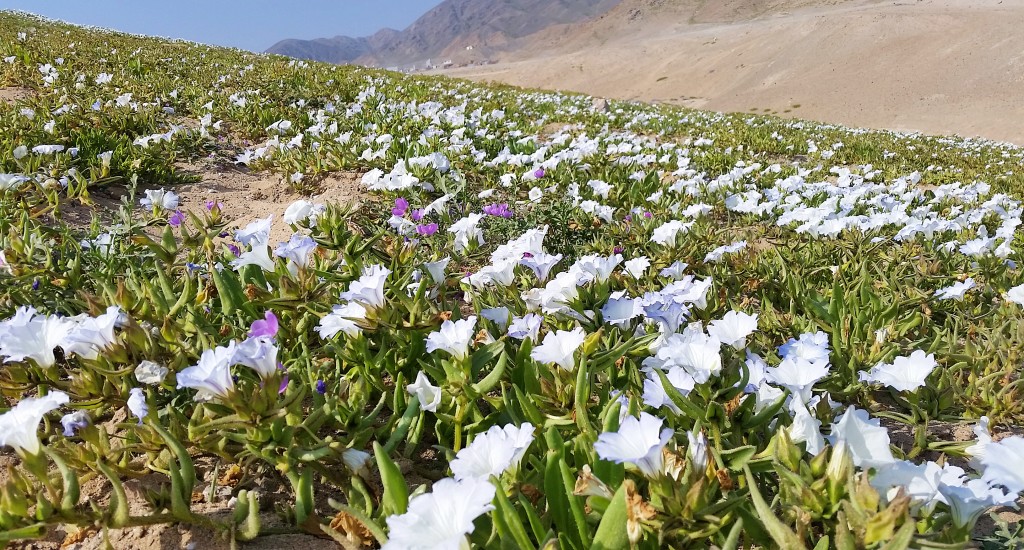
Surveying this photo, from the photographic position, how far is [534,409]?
174cm

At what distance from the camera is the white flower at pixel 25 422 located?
1320 millimetres

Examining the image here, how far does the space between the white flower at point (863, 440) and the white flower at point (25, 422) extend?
6.06ft

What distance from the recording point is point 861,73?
33750 millimetres

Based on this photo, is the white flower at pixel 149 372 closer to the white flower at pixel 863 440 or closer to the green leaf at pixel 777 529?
the green leaf at pixel 777 529

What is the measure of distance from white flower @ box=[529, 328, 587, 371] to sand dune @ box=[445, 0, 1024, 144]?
83.6 feet

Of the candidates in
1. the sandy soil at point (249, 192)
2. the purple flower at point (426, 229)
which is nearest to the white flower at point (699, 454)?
the purple flower at point (426, 229)

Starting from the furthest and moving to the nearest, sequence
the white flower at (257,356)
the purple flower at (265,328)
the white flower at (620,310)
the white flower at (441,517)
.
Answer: the white flower at (620,310) < the purple flower at (265,328) < the white flower at (257,356) < the white flower at (441,517)

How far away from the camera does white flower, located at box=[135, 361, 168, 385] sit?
5.62 feet

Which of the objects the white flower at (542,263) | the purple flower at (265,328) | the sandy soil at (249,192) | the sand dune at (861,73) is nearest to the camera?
the purple flower at (265,328)

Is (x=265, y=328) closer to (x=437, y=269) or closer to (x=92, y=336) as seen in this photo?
(x=92, y=336)

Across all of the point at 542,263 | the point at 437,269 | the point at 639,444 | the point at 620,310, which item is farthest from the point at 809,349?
the point at 437,269

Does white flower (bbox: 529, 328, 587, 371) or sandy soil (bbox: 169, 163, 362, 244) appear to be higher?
sandy soil (bbox: 169, 163, 362, 244)

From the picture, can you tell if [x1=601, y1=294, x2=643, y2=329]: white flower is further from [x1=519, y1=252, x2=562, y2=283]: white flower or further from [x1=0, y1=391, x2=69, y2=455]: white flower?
[x1=0, y1=391, x2=69, y2=455]: white flower

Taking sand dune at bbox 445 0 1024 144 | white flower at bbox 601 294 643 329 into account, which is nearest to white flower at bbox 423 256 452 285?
white flower at bbox 601 294 643 329
